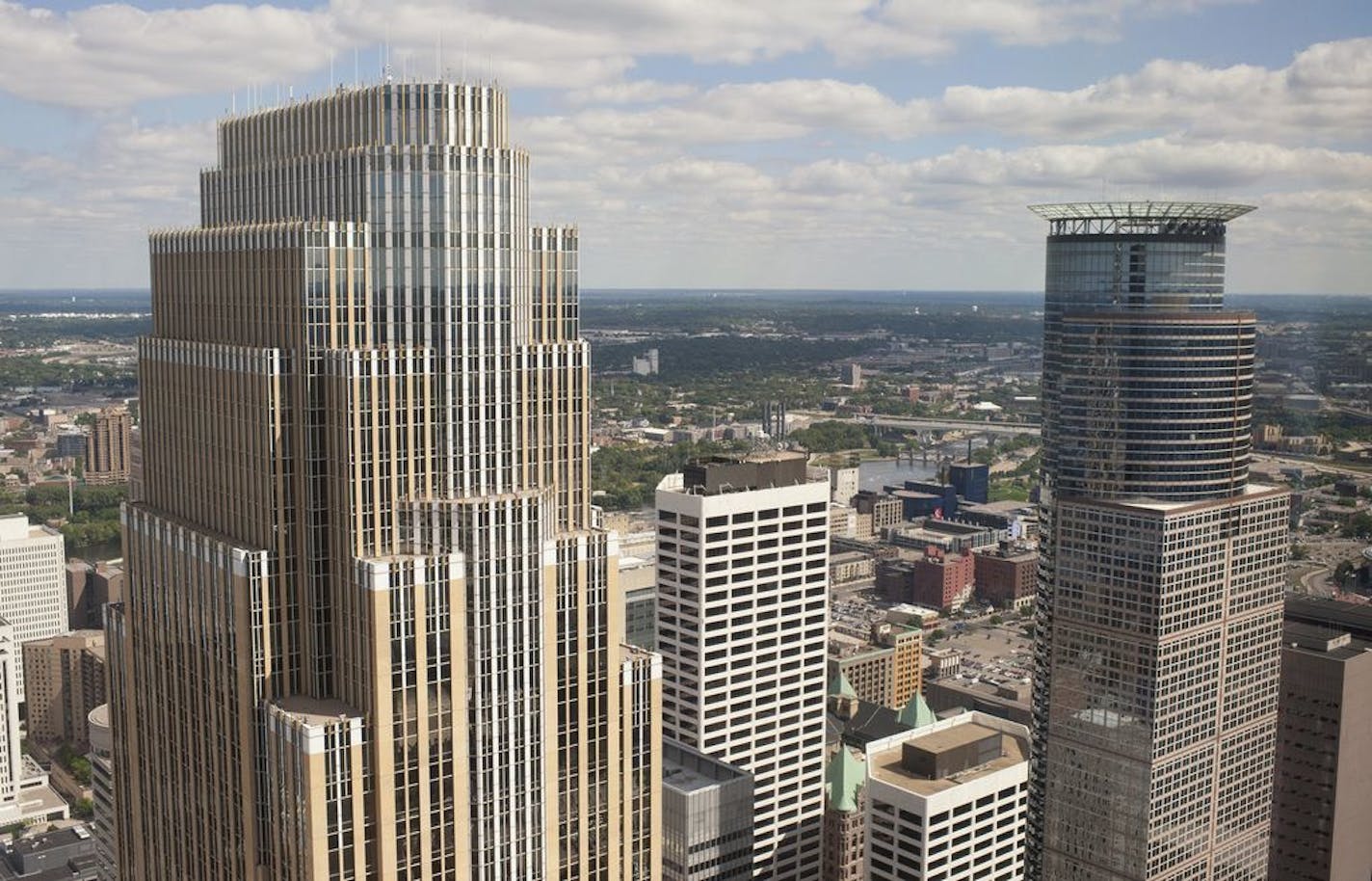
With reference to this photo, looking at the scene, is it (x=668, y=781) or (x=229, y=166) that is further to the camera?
(x=668, y=781)

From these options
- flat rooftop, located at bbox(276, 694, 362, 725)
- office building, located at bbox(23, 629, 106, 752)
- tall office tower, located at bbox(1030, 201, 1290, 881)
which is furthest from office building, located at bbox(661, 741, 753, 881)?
office building, located at bbox(23, 629, 106, 752)

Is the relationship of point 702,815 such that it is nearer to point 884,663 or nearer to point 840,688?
point 840,688

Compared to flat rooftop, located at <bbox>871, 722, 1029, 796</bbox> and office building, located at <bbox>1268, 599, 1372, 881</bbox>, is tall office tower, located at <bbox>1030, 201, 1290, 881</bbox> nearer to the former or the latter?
office building, located at <bbox>1268, 599, 1372, 881</bbox>

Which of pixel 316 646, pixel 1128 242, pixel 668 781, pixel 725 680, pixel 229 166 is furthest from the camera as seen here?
pixel 1128 242

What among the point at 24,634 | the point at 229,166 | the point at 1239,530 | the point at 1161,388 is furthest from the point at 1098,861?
the point at 24,634

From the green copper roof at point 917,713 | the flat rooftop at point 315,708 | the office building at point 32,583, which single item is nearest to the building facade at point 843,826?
the green copper roof at point 917,713

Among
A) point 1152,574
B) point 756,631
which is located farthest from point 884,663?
point 1152,574

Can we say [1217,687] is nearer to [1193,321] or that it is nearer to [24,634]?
[1193,321]
